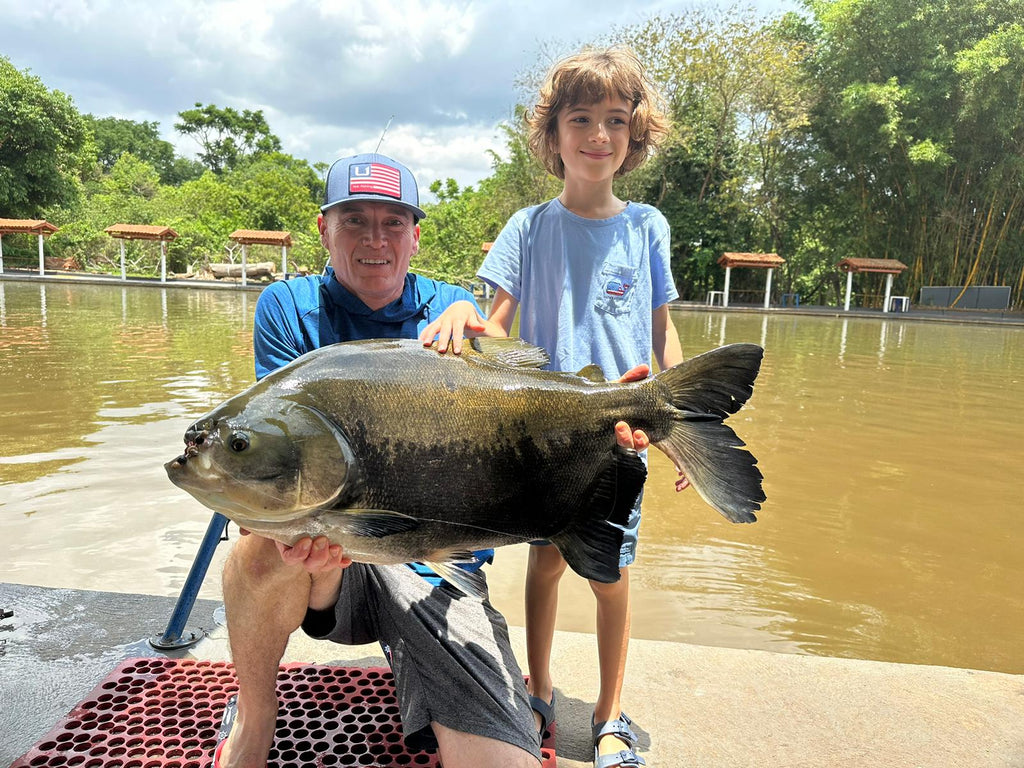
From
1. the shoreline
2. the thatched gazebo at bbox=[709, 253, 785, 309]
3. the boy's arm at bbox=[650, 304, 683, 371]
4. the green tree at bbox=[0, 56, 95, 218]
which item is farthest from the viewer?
the green tree at bbox=[0, 56, 95, 218]

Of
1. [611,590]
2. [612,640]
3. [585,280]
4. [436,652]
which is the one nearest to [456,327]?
[585,280]

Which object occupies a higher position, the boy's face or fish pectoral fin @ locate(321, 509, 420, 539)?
the boy's face

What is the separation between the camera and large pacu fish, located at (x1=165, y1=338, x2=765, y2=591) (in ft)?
4.94

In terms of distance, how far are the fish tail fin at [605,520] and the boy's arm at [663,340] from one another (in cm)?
100

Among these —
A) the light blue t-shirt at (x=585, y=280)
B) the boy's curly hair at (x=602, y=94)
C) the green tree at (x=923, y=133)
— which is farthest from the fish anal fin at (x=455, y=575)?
the green tree at (x=923, y=133)

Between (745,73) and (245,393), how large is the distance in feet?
111

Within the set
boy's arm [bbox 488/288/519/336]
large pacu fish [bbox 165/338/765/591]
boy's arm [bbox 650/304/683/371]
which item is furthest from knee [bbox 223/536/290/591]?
boy's arm [bbox 650/304/683/371]

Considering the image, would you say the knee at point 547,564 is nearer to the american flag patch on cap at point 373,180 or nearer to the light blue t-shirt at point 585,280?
the light blue t-shirt at point 585,280

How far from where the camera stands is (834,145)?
32.0 meters

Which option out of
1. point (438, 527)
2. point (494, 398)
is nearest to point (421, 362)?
point (494, 398)

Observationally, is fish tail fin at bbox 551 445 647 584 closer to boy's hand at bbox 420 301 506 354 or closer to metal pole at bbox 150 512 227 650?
boy's hand at bbox 420 301 506 354

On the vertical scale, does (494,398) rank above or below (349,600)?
above

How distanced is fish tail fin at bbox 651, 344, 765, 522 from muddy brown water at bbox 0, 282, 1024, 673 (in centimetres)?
209

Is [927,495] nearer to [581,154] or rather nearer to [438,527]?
[581,154]
